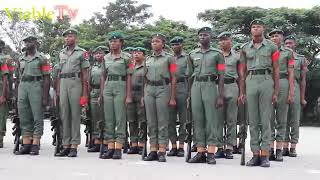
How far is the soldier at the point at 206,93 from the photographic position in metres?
7.69

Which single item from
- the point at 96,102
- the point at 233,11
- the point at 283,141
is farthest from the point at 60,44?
the point at 283,141

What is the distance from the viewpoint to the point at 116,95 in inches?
325

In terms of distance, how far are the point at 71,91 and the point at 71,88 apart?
0.05 metres

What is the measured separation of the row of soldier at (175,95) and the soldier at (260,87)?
0.01 metres

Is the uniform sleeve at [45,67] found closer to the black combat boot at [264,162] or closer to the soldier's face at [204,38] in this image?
the soldier's face at [204,38]

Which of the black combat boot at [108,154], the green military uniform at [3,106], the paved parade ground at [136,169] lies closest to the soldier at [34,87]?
the paved parade ground at [136,169]

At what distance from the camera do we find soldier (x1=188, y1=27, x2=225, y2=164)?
769cm

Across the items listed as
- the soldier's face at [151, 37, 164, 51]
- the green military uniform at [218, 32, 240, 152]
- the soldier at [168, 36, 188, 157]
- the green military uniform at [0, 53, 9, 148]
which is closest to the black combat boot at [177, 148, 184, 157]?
the soldier at [168, 36, 188, 157]

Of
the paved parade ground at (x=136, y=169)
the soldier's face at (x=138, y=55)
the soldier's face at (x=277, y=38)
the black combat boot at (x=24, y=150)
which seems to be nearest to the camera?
the paved parade ground at (x=136, y=169)

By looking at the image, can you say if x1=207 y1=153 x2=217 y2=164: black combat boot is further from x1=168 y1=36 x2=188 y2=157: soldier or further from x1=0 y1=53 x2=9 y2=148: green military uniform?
x1=0 y1=53 x2=9 y2=148: green military uniform

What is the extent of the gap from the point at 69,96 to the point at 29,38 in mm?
1166

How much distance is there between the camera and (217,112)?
25.9 ft

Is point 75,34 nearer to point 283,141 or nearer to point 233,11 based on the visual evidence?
point 283,141

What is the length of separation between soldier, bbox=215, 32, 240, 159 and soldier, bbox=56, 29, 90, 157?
224 cm
